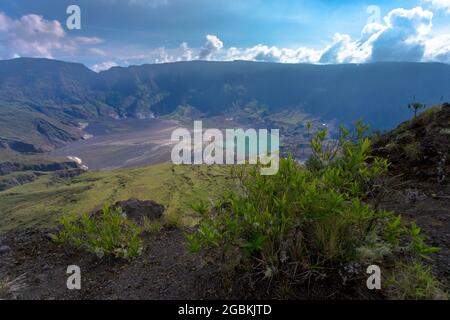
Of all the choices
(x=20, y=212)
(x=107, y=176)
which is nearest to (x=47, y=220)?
(x=20, y=212)

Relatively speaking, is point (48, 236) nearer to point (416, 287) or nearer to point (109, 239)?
point (109, 239)

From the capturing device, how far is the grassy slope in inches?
4397

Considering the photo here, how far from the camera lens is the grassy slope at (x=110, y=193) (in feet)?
366

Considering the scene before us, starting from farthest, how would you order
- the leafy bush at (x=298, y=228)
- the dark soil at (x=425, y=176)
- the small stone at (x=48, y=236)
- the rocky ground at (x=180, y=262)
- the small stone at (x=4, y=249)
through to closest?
the small stone at (x=48, y=236), the small stone at (x=4, y=249), the dark soil at (x=425, y=176), the rocky ground at (x=180, y=262), the leafy bush at (x=298, y=228)

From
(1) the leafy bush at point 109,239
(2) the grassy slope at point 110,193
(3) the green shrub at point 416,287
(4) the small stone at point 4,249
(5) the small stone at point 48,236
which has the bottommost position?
(2) the grassy slope at point 110,193

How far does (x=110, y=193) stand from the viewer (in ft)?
418

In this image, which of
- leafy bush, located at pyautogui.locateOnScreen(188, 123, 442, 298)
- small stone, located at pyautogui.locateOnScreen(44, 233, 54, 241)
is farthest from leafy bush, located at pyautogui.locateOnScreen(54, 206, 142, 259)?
leafy bush, located at pyautogui.locateOnScreen(188, 123, 442, 298)

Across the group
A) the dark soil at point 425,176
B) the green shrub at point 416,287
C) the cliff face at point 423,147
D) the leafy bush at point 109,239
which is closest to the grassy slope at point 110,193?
the cliff face at point 423,147

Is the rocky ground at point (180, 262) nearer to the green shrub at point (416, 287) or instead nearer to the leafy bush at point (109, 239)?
the leafy bush at point (109, 239)

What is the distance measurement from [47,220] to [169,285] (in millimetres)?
116532

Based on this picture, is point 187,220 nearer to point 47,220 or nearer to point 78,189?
point 47,220
